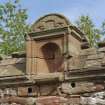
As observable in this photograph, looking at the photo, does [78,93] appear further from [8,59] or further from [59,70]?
[8,59]

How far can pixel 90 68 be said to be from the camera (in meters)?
8.82

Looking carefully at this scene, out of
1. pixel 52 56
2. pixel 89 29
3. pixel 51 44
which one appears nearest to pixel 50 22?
pixel 51 44

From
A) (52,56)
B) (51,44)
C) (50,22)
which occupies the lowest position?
(52,56)

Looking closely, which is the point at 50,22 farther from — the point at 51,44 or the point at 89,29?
the point at 89,29

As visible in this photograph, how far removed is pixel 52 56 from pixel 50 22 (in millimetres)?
953

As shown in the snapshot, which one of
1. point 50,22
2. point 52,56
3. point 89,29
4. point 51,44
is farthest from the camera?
point 89,29

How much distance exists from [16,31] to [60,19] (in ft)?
36.6

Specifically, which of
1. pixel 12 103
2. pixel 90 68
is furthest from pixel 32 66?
pixel 90 68

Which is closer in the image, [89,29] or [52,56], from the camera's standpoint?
[52,56]

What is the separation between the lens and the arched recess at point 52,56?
9.70m

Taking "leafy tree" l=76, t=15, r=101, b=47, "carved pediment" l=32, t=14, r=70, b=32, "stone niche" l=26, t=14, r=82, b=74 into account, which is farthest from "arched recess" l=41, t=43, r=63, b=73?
"leafy tree" l=76, t=15, r=101, b=47

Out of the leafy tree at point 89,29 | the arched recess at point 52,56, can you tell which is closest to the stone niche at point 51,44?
the arched recess at point 52,56

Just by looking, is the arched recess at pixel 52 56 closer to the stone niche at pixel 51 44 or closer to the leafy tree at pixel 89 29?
the stone niche at pixel 51 44

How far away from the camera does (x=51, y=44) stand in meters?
9.91
